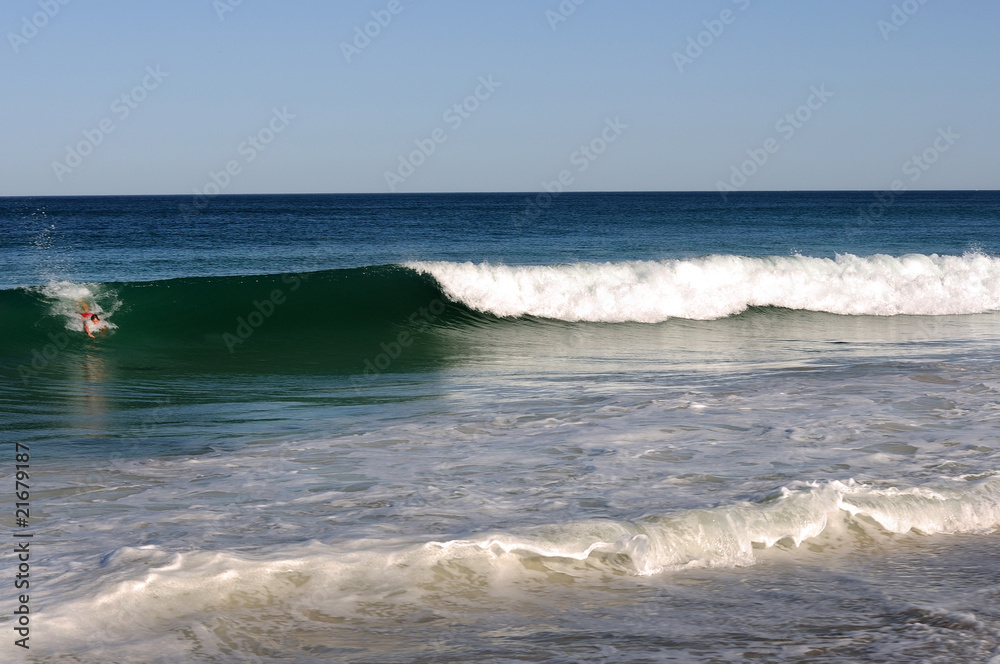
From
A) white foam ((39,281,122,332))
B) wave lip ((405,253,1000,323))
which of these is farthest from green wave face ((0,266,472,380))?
wave lip ((405,253,1000,323))

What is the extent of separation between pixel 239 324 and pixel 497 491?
32.8ft

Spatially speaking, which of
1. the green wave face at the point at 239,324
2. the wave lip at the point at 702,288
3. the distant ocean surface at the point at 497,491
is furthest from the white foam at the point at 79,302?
the wave lip at the point at 702,288

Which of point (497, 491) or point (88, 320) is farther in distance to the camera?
point (88, 320)

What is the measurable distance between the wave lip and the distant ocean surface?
1710 millimetres

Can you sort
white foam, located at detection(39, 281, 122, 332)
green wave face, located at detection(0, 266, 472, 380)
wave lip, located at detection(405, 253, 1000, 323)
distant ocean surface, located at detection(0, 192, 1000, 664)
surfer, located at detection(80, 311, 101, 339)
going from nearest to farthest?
1. distant ocean surface, located at detection(0, 192, 1000, 664)
2. green wave face, located at detection(0, 266, 472, 380)
3. surfer, located at detection(80, 311, 101, 339)
4. white foam, located at detection(39, 281, 122, 332)
5. wave lip, located at detection(405, 253, 1000, 323)

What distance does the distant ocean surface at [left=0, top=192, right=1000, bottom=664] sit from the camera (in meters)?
3.27

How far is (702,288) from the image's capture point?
666 inches

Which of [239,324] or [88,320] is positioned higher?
[88,320]

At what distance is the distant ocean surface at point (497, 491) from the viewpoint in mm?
3273

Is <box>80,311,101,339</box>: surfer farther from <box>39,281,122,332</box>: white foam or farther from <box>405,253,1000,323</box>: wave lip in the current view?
<box>405,253,1000,323</box>: wave lip

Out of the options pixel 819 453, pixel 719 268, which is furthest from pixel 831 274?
pixel 819 453

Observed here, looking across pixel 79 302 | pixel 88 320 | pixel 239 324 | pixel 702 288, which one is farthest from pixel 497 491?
pixel 702 288

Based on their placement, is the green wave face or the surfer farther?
the surfer

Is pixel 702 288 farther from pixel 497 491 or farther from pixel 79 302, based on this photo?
pixel 497 491
